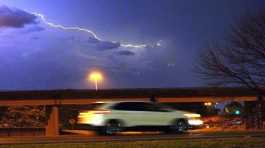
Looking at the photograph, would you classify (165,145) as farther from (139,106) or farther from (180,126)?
(180,126)

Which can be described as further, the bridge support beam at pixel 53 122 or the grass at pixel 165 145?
the bridge support beam at pixel 53 122

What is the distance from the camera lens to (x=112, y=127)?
1176 inches

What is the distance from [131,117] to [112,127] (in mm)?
1121

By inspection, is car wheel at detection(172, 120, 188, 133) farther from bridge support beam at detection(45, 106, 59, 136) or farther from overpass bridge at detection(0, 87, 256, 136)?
overpass bridge at detection(0, 87, 256, 136)

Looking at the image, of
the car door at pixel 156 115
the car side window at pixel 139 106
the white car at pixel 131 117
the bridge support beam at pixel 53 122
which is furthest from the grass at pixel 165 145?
the bridge support beam at pixel 53 122

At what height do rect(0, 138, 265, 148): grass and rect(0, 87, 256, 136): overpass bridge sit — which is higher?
rect(0, 87, 256, 136): overpass bridge

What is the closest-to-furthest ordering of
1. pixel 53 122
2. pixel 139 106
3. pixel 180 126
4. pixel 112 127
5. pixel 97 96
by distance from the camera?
pixel 112 127
pixel 139 106
pixel 180 126
pixel 53 122
pixel 97 96

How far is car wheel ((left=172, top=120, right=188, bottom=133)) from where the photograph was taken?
31828mm

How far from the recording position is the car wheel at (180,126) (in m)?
31.8

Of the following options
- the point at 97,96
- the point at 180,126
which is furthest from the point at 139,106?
the point at 97,96

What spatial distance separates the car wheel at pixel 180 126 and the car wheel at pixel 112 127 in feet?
10.2

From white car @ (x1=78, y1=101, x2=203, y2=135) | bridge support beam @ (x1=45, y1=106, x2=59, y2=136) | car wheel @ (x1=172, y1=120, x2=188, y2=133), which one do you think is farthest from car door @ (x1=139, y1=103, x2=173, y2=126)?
bridge support beam @ (x1=45, y1=106, x2=59, y2=136)

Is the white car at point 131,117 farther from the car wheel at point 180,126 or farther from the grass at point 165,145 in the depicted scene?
the grass at point 165,145

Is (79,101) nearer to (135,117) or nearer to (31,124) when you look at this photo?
(31,124)
